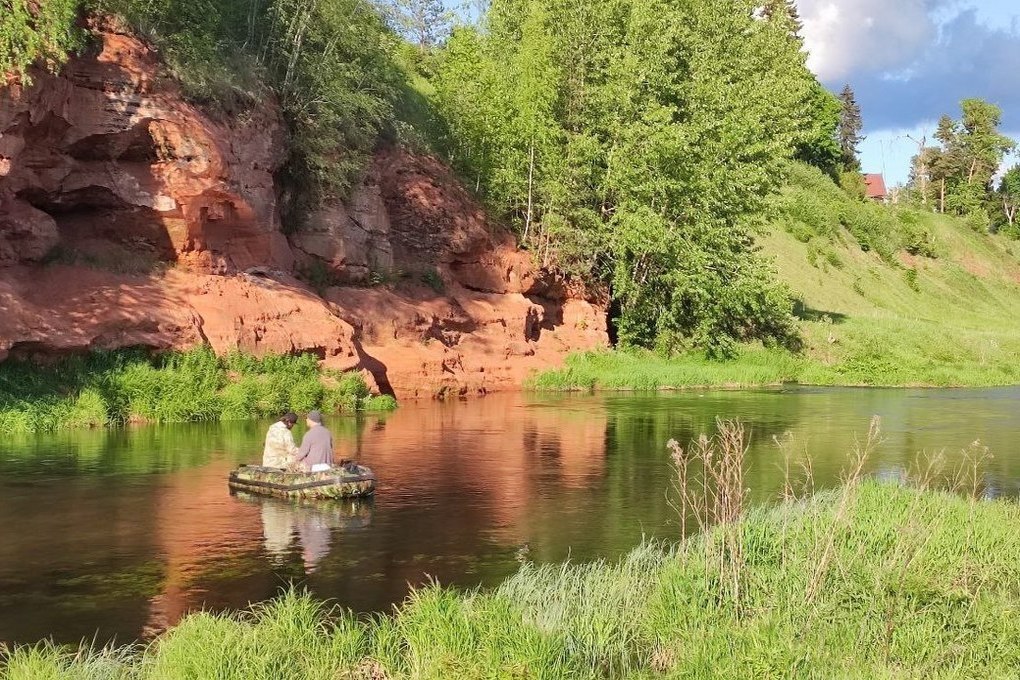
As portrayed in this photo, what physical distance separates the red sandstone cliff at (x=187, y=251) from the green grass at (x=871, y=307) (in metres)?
6.20

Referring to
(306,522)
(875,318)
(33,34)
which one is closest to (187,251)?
(33,34)

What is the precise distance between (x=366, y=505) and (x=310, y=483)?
1065mm

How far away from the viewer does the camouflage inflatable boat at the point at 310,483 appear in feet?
62.1

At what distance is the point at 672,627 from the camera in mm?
10555

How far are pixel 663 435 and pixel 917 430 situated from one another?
752 cm

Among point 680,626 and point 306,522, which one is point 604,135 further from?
point 680,626

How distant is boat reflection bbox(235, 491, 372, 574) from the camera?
15.5 m

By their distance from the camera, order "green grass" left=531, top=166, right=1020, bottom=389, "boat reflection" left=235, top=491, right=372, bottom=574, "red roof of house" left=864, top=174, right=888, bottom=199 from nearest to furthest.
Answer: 1. "boat reflection" left=235, top=491, right=372, bottom=574
2. "green grass" left=531, top=166, right=1020, bottom=389
3. "red roof of house" left=864, top=174, right=888, bottom=199

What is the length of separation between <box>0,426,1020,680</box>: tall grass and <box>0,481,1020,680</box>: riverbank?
0.06 ft

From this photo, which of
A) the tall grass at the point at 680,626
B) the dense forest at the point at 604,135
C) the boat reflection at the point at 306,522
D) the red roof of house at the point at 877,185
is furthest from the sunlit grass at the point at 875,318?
the red roof of house at the point at 877,185

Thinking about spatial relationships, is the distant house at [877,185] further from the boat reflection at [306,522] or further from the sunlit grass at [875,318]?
the boat reflection at [306,522]

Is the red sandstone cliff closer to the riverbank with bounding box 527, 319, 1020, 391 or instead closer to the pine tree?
the riverbank with bounding box 527, 319, 1020, 391

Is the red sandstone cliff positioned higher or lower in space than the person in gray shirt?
higher

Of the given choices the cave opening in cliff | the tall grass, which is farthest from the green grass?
the tall grass
